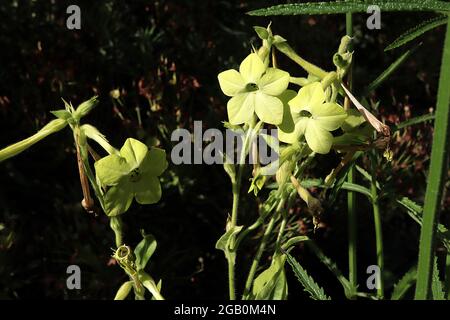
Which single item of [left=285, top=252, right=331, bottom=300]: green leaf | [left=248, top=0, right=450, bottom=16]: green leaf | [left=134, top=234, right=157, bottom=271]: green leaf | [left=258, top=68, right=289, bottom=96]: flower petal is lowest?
[left=285, top=252, right=331, bottom=300]: green leaf

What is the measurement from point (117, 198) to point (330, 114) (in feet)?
0.97

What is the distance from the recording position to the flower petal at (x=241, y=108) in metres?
0.87

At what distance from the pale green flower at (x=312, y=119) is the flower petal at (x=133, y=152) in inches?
7.0

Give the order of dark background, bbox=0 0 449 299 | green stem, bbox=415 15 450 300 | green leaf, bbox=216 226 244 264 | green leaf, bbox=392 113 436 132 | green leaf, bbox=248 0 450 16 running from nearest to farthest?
green stem, bbox=415 15 450 300 < green leaf, bbox=248 0 450 16 < green leaf, bbox=216 226 244 264 < green leaf, bbox=392 113 436 132 < dark background, bbox=0 0 449 299

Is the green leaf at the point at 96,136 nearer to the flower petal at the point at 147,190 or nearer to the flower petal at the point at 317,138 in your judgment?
the flower petal at the point at 147,190

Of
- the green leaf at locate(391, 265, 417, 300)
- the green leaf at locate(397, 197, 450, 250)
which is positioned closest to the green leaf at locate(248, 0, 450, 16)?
the green leaf at locate(397, 197, 450, 250)

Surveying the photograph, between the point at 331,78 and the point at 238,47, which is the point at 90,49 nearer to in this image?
the point at 238,47

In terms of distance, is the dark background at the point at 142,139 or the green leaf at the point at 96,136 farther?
the dark background at the point at 142,139

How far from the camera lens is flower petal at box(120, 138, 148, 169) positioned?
2.76 feet

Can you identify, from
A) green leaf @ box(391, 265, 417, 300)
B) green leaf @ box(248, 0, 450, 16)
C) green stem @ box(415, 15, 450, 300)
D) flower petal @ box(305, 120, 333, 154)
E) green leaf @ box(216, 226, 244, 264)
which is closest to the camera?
green stem @ box(415, 15, 450, 300)

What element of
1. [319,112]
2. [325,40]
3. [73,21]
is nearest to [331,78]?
[319,112]

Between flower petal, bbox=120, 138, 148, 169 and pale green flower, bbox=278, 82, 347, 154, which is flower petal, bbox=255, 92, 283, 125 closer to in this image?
pale green flower, bbox=278, 82, 347, 154

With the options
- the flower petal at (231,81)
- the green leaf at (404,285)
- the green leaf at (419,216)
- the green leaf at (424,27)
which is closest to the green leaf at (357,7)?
the green leaf at (424,27)

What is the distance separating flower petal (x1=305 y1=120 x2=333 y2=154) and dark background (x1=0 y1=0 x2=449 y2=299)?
0.92 m
